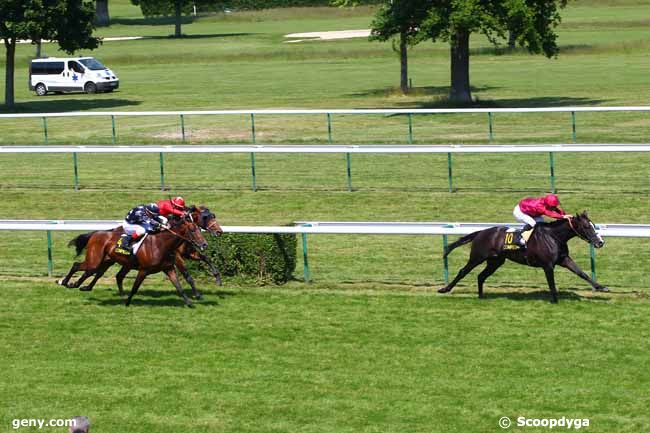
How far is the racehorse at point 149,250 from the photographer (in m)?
14.9

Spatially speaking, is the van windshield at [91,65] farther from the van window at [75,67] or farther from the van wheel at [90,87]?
the van wheel at [90,87]

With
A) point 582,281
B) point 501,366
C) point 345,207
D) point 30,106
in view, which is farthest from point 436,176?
point 30,106

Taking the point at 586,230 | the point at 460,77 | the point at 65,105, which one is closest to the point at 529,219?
the point at 586,230

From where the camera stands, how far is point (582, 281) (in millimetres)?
16469

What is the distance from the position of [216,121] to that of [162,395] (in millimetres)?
25941

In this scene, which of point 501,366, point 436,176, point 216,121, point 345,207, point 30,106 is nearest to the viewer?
point 501,366

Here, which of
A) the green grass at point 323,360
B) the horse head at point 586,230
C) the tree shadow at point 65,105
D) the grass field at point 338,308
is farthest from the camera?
the tree shadow at point 65,105

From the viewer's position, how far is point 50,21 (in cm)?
4269

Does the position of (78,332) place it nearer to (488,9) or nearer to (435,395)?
(435,395)

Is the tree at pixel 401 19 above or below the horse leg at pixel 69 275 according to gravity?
above
